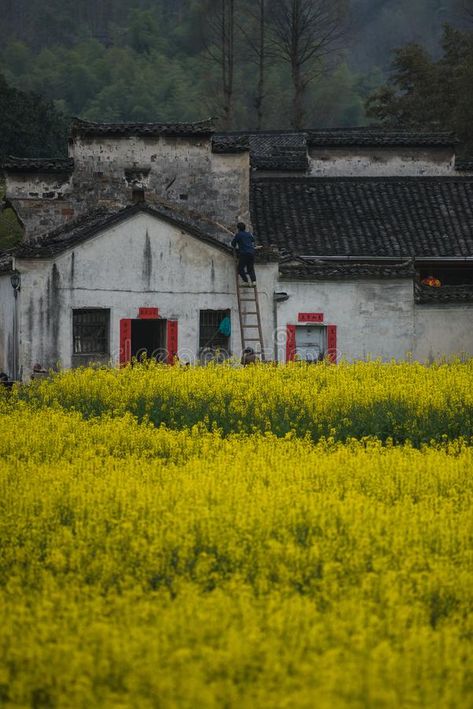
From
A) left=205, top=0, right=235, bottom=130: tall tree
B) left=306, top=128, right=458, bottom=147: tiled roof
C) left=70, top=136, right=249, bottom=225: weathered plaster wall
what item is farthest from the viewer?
left=205, top=0, right=235, bottom=130: tall tree

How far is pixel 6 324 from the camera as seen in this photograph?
27750 millimetres

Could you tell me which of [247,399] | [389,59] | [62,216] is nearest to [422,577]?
[247,399]

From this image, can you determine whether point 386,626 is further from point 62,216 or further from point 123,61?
point 123,61

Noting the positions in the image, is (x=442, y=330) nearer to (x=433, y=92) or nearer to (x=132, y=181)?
(x=132, y=181)

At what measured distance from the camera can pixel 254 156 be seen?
41344 millimetres

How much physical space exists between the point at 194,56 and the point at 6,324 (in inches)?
2708

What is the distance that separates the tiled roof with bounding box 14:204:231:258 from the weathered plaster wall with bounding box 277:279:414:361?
1.95m

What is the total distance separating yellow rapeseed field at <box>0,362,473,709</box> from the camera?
24.5 ft

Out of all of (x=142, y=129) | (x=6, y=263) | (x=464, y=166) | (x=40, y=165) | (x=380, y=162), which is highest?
(x=380, y=162)

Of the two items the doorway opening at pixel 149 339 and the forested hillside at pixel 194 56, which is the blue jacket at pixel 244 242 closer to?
the doorway opening at pixel 149 339

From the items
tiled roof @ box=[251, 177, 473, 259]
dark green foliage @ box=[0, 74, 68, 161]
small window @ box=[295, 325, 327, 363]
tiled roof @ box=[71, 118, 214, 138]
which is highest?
dark green foliage @ box=[0, 74, 68, 161]

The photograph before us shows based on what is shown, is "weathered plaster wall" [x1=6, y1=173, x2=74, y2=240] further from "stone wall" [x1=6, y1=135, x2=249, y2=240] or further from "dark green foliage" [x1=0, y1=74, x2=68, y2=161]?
"dark green foliage" [x1=0, y1=74, x2=68, y2=161]

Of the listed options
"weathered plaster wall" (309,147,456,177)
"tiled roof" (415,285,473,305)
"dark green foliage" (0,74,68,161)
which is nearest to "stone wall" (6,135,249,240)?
"tiled roof" (415,285,473,305)

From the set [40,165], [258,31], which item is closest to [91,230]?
[40,165]
